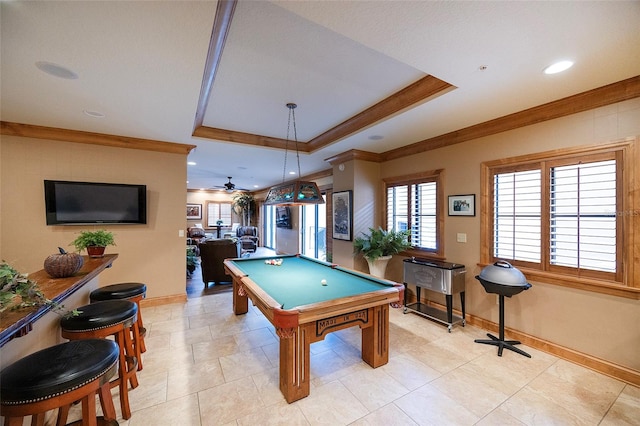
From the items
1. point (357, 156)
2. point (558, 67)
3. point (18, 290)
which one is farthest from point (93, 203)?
point (558, 67)

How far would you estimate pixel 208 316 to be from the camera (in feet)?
13.0

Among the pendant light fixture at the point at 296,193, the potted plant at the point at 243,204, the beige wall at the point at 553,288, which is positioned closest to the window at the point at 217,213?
the potted plant at the point at 243,204

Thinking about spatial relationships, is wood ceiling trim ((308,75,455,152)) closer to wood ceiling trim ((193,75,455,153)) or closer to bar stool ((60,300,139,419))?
wood ceiling trim ((193,75,455,153))

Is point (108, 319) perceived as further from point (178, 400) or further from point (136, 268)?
point (136, 268)

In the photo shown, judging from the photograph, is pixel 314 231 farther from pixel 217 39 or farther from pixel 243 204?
pixel 217 39

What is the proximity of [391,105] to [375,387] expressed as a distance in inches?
118

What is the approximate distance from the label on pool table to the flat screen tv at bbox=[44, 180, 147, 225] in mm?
3555

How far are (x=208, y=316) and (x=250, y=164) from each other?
11.7 ft

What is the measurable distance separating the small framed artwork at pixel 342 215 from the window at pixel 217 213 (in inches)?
331

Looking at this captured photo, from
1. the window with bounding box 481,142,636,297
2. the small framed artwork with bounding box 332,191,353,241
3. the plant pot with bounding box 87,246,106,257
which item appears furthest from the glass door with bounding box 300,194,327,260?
the plant pot with bounding box 87,246,106,257

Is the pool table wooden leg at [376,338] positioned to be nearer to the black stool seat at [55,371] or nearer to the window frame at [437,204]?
the window frame at [437,204]

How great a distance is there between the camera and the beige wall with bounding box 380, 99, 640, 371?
2.48 m

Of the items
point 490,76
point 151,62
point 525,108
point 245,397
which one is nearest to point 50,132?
point 151,62

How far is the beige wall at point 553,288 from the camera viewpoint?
8.13ft
